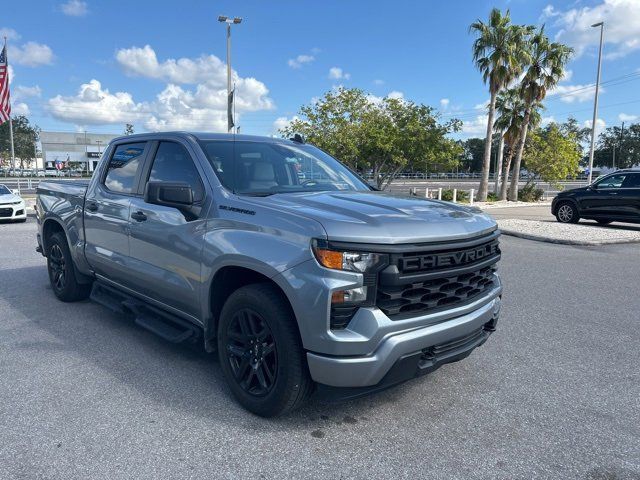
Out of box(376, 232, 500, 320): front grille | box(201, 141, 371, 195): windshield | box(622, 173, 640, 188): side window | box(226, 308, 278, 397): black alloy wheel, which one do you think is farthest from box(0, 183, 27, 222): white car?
box(622, 173, 640, 188): side window

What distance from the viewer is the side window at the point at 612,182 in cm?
1374

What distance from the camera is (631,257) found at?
960 cm

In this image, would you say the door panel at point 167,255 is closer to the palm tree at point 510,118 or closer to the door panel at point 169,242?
the door panel at point 169,242

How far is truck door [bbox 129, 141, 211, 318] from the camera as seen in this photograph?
3.51m

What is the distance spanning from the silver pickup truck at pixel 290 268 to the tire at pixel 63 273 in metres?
1.31

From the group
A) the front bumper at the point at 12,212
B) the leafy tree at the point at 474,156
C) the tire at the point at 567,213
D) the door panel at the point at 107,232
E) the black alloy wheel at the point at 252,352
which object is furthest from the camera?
the leafy tree at the point at 474,156

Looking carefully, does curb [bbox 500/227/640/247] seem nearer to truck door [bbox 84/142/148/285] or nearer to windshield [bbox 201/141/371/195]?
windshield [bbox 201/141/371/195]

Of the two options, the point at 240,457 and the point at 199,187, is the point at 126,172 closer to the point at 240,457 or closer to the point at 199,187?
the point at 199,187

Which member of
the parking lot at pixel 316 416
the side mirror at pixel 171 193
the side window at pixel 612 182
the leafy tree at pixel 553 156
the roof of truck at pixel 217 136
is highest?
the leafy tree at pixel 553 156

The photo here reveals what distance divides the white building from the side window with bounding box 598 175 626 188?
10500 centimetres

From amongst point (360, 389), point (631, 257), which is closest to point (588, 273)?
point (631, 257)

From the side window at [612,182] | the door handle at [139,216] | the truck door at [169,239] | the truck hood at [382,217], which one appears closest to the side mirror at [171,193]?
the truck door at [169,239]

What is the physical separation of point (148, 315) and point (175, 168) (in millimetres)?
1285

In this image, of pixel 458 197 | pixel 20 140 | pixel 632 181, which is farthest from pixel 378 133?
pixel 20 140
